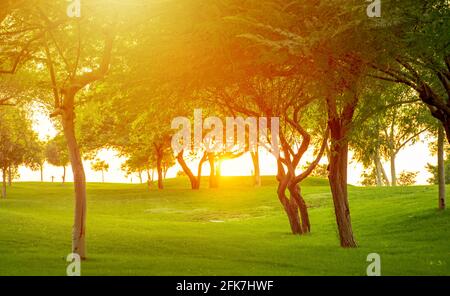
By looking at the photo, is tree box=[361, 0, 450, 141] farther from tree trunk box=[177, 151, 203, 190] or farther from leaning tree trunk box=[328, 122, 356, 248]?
tree trunk box=[177, 151, 203, 190]

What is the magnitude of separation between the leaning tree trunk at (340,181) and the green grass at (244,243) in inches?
30.2

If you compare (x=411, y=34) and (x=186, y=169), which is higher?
(x=411, y=34)

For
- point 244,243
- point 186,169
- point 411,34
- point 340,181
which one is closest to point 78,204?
point 244,243

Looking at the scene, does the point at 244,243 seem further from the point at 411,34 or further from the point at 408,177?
the point at 408,177

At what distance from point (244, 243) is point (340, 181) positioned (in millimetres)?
5681

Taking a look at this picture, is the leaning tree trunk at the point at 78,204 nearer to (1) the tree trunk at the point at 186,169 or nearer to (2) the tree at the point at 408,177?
(1) the tree trunk at the point at 186,169

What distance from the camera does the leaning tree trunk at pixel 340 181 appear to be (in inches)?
936

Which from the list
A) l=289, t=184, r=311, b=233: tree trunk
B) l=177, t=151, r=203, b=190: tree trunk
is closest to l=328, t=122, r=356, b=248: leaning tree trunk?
l=289, t=184, r=311, b=233: tree trunk

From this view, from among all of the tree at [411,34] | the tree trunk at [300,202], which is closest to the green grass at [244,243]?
the tree trunk at [300,202]

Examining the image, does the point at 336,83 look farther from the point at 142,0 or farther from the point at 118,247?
the point at 118,247

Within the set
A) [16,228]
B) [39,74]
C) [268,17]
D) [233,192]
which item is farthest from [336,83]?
[233,192]

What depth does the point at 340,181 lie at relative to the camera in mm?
24594

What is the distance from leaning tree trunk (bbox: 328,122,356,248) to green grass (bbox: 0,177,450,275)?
2.51 ft
